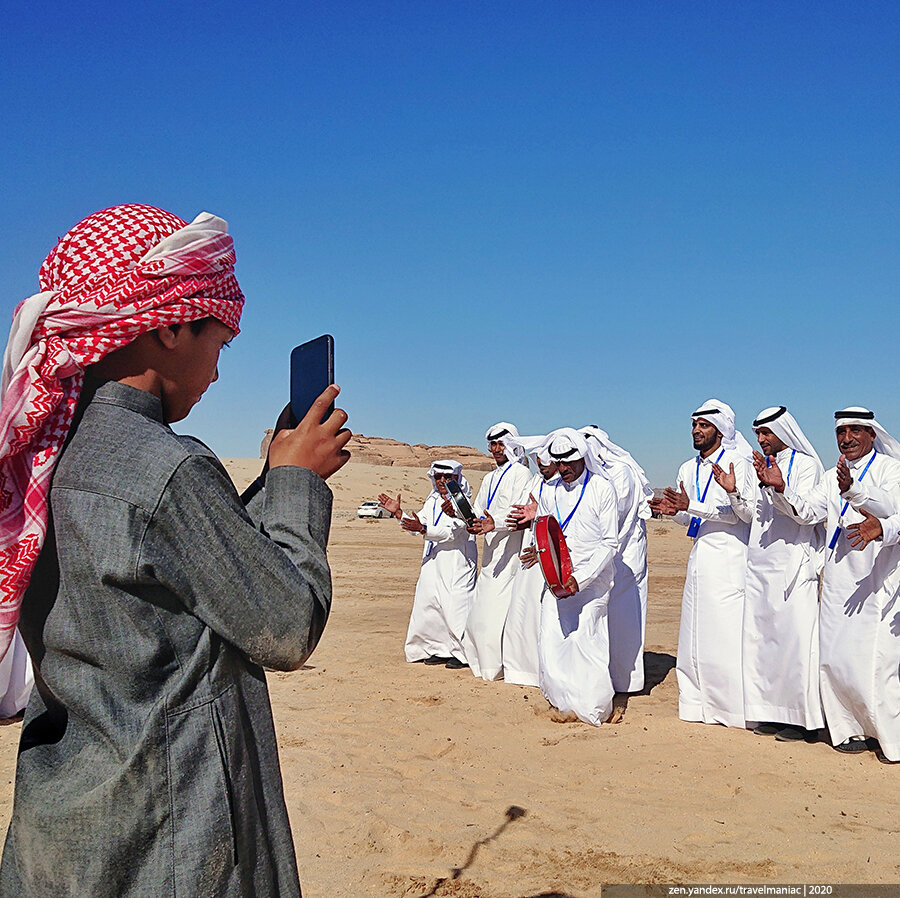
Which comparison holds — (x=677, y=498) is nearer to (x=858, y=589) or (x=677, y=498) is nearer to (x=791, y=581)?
(x=791, y=581)

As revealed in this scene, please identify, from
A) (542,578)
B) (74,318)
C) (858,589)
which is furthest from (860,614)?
(74,318)

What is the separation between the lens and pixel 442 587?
31.5 ft

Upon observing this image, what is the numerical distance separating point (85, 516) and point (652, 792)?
4.94 m

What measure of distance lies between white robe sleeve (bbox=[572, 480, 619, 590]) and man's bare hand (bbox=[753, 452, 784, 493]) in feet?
3.91

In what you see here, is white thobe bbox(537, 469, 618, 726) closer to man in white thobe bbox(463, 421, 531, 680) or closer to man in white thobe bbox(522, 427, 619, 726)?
man in white thobe bbox(522, 427, 619, 726)

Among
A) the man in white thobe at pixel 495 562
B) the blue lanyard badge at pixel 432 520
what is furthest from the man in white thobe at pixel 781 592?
the blue lanyard badge at pixel 432 520

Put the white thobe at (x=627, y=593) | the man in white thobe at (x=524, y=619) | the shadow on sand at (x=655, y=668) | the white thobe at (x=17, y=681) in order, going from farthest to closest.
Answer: the shadow on sand at (x=655, y=668)
the man in white thobe at (x=524, y=619)
the white thobe at (x=627, y=593)
the white thobe at (x=17, y=681)

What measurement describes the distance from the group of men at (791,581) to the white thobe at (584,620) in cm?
74

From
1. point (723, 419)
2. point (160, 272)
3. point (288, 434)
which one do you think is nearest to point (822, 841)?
point (723, 419)

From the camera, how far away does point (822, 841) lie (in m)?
4.80

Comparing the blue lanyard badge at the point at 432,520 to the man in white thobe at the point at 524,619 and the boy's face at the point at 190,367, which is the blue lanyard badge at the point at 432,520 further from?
the boy's face at the point at 190,367

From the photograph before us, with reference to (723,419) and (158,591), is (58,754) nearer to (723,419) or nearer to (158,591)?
(158,591)

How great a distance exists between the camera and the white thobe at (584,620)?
23.6ft

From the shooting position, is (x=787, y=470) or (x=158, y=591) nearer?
(x=158, y=591)
